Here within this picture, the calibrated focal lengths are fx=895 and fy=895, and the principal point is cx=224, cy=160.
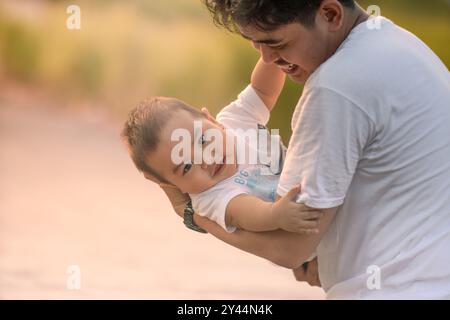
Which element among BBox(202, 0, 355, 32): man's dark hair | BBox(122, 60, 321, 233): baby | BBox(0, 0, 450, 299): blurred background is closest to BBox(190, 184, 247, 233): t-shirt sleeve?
BBox(122, 60, 321, 233): baby

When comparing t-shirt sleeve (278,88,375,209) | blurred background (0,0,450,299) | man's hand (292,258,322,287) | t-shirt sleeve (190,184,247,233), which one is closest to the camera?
t-shirt sleeve (278,88,375,209)

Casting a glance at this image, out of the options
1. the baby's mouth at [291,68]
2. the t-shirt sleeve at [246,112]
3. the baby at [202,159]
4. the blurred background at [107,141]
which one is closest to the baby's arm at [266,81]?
the t-shirt sleeve at [246,112]

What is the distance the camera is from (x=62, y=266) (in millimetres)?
4254

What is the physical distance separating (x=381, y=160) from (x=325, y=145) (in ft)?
0.41

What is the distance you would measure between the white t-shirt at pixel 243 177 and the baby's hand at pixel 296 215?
206 millimetres

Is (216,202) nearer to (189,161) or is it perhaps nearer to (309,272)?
(189,161)

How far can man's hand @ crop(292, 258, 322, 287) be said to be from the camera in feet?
6.44

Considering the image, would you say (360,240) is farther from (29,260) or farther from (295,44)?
(29,260)

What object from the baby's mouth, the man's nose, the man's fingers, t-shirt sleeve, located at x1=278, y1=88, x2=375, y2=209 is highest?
the man's nose

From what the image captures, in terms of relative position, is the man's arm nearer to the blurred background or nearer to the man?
the man

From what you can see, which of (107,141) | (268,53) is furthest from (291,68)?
(107,141)

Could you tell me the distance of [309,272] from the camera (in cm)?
197

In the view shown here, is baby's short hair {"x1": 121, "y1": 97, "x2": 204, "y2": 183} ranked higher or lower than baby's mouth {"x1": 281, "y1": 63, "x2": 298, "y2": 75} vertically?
lower
